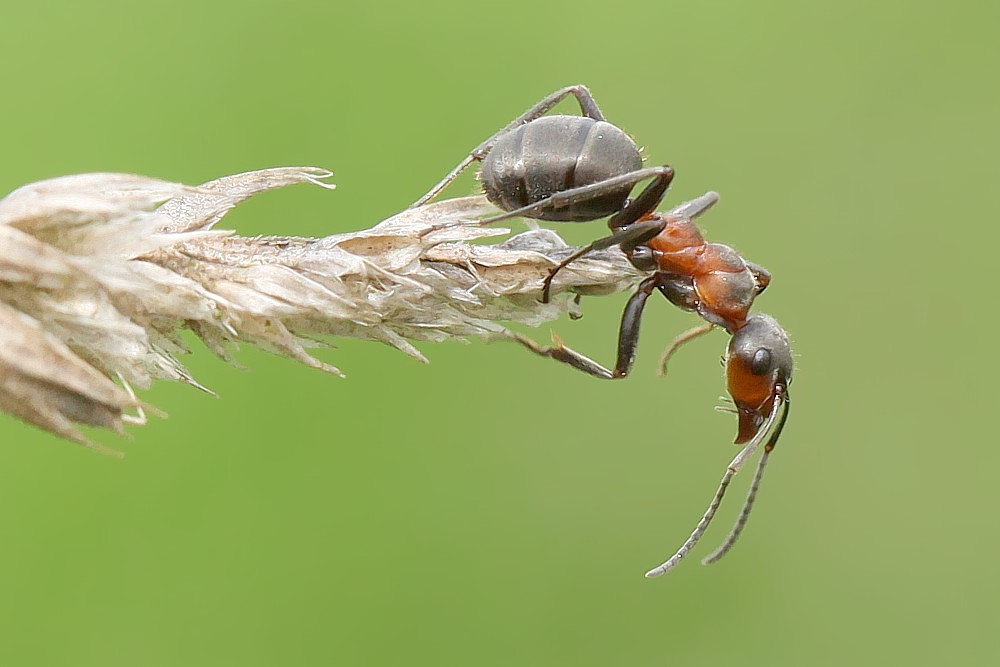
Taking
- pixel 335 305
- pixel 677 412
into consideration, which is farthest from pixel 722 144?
pixel 335 305

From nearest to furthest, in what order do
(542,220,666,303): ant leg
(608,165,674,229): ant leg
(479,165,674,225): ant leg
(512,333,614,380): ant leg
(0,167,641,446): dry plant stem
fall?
1. (0,167,641,446): dry plant stem
2. (542,220,666,303): ant leg
3. (479,165,674,225): ant leg
4. (512,333,614,380): ant leg
5. (608,165,674,229): ant leg

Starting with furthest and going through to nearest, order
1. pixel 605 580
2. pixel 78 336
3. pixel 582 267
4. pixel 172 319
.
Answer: pixel 605 580
pixel 582 267
pixel 172 319
pixel 78 336

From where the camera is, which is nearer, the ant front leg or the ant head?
the ant front leg

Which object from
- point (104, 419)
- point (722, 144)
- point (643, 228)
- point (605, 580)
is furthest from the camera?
point (722, 144)

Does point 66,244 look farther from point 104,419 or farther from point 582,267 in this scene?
point 582,267

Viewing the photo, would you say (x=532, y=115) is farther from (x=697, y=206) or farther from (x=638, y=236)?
(x=697, y=206)

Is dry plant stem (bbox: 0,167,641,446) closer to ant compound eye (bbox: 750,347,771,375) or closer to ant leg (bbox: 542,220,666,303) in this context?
ant leg (bbox: 542,220,666,303)

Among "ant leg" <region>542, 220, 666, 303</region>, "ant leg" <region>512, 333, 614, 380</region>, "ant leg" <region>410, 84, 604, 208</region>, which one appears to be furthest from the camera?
"ant leg" <region>512, 333, 614, 380</region>

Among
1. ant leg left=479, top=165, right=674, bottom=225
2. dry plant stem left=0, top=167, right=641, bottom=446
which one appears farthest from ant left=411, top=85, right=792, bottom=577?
dry plant stem left=0, top=167, right=641, bottom=446
